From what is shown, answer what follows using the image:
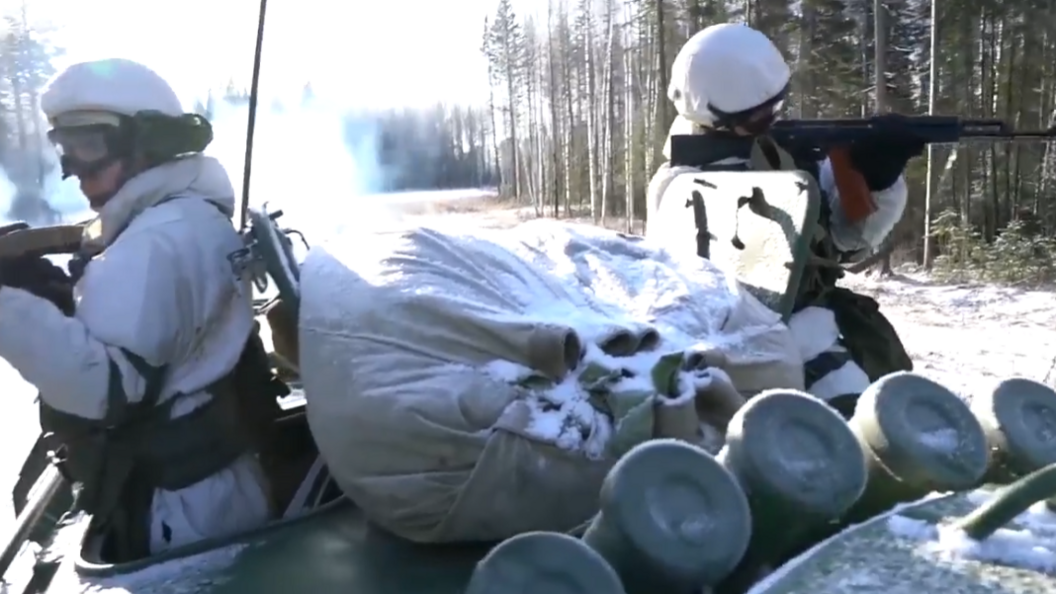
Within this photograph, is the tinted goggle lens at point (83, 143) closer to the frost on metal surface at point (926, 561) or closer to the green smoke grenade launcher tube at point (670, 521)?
the green smoke grenade launcher tube at point (670, 521)

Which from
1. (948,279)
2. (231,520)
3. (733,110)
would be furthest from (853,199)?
(948,279)

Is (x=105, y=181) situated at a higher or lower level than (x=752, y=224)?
higher

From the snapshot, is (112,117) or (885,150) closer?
(112,117)

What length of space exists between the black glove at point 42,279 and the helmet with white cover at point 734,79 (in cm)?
201

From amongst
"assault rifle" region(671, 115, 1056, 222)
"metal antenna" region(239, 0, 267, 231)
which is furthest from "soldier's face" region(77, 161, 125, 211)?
"assault rifle" region(671, 115, 1056, 222)

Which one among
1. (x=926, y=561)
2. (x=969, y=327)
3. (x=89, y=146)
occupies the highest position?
(x=89, y=146)

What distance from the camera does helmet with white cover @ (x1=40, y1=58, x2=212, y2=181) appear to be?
8.53 feet

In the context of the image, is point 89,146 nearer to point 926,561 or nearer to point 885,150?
point 926,561

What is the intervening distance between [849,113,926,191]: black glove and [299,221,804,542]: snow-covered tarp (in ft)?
4.76

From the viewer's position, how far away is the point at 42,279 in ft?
8.83

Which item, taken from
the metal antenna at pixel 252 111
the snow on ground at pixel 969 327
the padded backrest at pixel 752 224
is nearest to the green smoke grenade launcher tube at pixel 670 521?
the padded backrest at pixel 752 224

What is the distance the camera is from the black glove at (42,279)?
2613 mm

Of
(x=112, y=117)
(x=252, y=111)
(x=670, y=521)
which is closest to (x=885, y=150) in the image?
(x=252, y=111)

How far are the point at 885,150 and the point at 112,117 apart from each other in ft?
7.19
